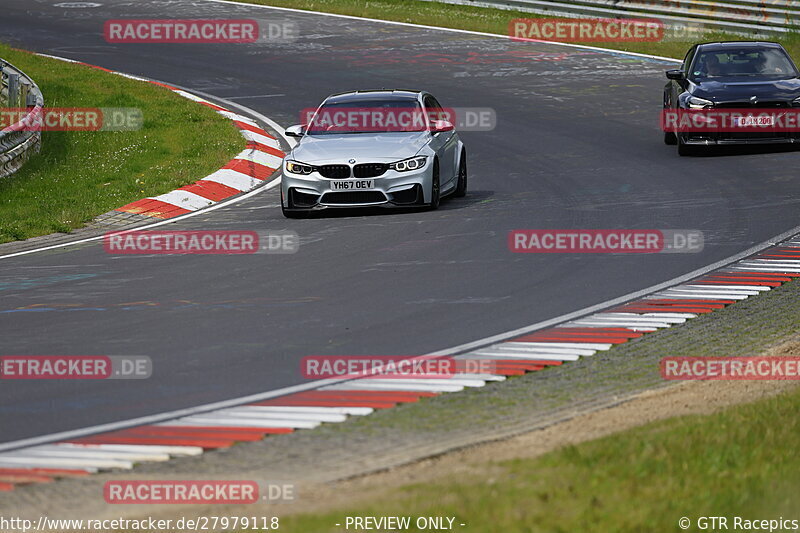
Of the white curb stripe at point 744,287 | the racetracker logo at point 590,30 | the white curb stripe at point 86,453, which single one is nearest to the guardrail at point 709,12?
the racetracker logo at point 590,30

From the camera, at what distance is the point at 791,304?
36.0 feet

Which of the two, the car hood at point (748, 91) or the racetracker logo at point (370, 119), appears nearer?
the racetracker logo at point (370, 119)

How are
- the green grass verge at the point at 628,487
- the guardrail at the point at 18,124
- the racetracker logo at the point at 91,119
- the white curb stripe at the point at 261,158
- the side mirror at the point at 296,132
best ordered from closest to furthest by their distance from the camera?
the green grass verge at the point at 628,487, the side mirror at the point at 296,132, the guardrail at the point at 18,124, the white curb stripe at the point at 261,158, the racetracker logo at the point at 91,119

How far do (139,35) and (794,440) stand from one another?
3026 centimetres

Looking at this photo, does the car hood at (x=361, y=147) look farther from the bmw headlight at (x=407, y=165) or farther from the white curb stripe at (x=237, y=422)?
the white curb stripe at (x=237, y=422)

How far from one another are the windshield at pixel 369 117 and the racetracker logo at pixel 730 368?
28.5ft

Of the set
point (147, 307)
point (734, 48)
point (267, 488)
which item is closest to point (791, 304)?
point (147, 307)

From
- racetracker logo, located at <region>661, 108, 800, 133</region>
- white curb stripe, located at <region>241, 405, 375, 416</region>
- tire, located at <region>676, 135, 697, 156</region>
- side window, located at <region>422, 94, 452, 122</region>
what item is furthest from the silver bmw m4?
white curb stripe, located at <region>241, 405, 375, 416</region>

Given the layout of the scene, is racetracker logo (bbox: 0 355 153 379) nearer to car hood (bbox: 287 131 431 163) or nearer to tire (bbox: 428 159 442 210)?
car hood (bbox: 287 131 431 163)

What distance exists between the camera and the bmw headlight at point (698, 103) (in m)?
19.9

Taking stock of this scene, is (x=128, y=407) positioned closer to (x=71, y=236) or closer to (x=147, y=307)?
(x=147, y=307)

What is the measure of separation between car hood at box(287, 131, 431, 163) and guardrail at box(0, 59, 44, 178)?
458 centimetres

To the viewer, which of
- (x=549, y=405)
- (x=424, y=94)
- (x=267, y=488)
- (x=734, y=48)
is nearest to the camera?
(x=267, y=488)

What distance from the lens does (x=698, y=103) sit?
20.0m
